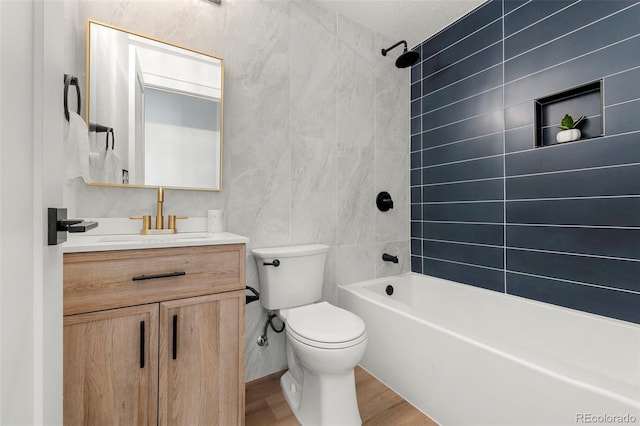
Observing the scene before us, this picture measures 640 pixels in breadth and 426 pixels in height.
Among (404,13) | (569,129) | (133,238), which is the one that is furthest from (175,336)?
(404,13)

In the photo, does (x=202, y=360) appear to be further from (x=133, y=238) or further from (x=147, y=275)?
(x=133, y=238)

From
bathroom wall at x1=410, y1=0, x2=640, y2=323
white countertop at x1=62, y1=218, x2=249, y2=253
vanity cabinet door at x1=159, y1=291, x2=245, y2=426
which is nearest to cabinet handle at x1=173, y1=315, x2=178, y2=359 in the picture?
vanity cabinet door at x1=159, y1=291, x2=245, y2=426

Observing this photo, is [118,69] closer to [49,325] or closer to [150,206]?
[150,206]

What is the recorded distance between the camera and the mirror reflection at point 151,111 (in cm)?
132

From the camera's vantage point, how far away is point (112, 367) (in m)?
0.99

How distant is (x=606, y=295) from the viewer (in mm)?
1435

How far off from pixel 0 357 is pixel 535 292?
2.20 m

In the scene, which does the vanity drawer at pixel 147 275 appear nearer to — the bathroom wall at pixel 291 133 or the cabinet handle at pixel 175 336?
the cabinet handle at pixel 175 336

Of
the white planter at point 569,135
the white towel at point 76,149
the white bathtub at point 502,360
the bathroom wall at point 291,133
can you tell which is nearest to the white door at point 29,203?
the white towel at point 76,149

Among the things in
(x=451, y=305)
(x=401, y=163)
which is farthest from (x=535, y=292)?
(x=401, y=163)

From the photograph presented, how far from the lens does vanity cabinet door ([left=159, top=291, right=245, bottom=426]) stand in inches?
42.8

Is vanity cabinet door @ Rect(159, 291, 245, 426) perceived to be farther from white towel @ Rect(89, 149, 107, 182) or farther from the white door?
white towel @ Rect(89, 149, 107, 182)

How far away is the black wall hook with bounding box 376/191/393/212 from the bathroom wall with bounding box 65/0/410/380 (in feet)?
0.16

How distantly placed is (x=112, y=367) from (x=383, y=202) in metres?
1.90
